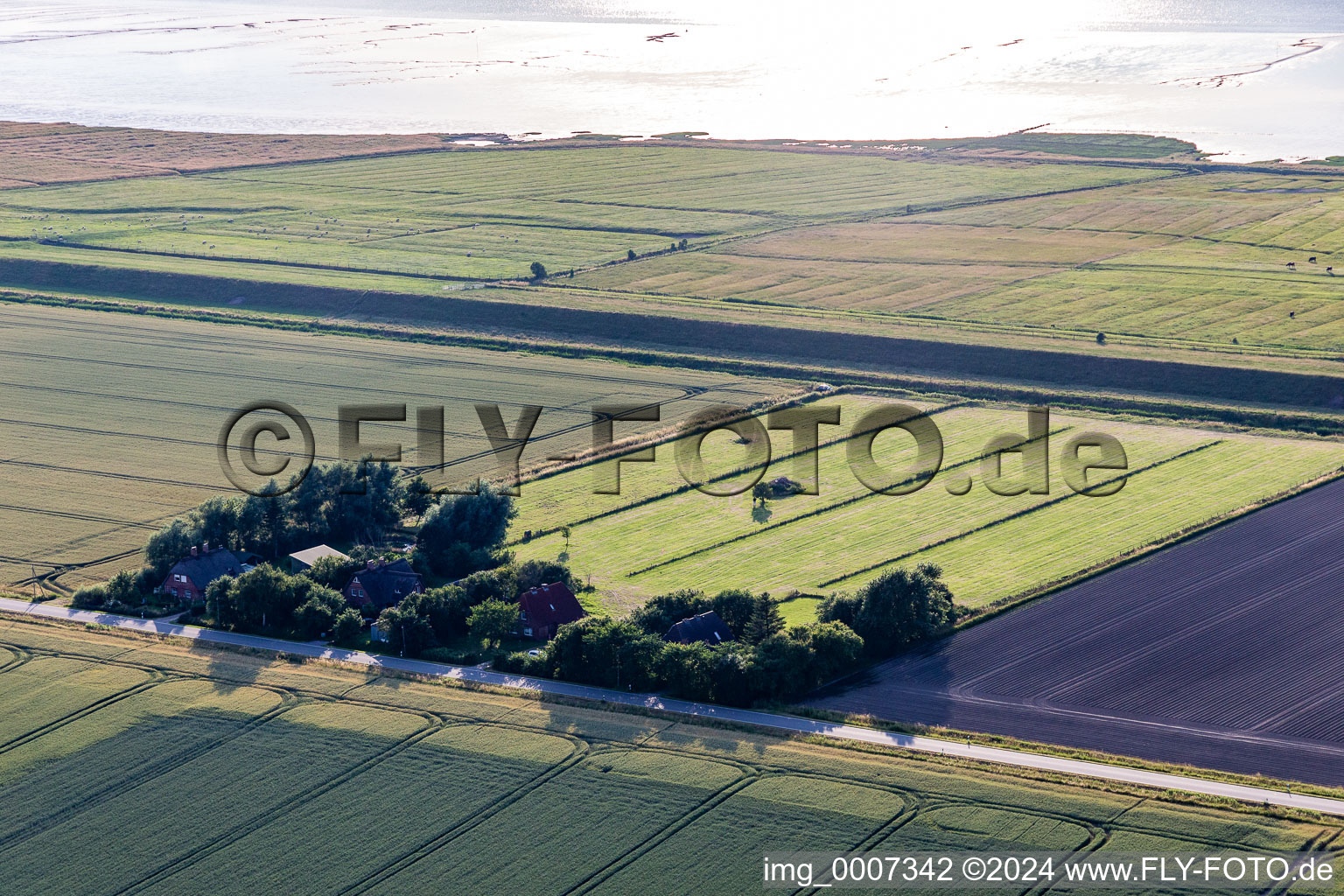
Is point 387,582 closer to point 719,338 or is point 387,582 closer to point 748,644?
point 748,644

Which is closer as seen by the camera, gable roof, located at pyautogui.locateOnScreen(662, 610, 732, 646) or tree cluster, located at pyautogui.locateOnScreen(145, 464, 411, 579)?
gable roof, located at pyautogui.locateOnScreen(662, 610, 732, 646)

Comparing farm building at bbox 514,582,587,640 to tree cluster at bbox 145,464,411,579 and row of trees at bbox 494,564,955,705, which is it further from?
tree cluster at bbox 145,464,411,579

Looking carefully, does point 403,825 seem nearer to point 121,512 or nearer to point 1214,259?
point 121,512

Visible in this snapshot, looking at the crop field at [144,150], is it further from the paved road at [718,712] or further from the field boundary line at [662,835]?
the field boundary line at [662,835]

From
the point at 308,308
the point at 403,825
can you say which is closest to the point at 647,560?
the point at 403,825

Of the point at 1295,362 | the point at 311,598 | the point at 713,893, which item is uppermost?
the point at 1295,362

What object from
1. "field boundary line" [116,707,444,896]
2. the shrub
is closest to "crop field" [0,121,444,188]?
the shrub
